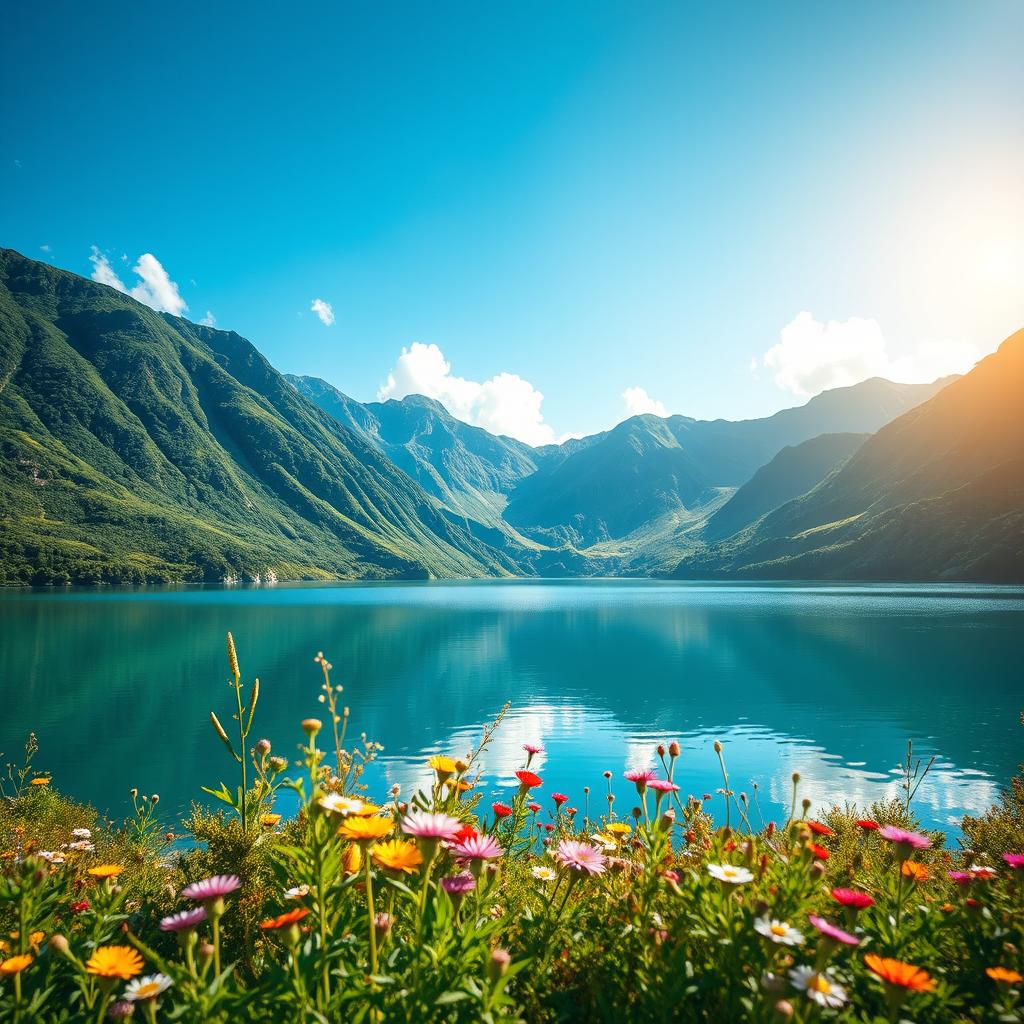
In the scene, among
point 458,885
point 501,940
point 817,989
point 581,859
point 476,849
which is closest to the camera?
point 817,989

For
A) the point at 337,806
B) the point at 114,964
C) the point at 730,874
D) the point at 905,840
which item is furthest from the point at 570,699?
the point at 114,964

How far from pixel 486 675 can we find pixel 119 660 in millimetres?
30674

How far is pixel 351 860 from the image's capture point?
121 inches

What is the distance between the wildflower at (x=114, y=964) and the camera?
2086 millimetres

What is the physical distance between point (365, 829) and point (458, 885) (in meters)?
0.53

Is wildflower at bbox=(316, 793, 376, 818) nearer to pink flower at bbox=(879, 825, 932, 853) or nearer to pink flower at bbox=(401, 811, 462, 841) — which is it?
pink flower at bbox=(401, 811, 462, 841)

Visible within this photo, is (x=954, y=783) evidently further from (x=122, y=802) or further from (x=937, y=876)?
(x=122, y=802)

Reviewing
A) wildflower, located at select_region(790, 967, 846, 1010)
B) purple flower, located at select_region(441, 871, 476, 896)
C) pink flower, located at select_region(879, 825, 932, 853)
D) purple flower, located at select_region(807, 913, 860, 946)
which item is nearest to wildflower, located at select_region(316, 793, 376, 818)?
purple flower, located at select_region(441, 871, 476, 896)

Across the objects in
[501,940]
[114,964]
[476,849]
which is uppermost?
[476,849]

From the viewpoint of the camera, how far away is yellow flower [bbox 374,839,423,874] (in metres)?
2.29

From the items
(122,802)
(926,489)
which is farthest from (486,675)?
(926,489)

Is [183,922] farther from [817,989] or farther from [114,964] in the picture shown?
[817,989]

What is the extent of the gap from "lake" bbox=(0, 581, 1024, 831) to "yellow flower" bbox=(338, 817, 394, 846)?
1866 centimetres

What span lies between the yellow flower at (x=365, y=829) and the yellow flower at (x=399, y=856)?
11cm
